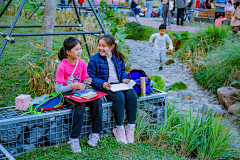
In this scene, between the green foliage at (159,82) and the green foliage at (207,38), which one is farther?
the green foliage at (207,38)

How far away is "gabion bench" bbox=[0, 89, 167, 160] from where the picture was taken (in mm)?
2342

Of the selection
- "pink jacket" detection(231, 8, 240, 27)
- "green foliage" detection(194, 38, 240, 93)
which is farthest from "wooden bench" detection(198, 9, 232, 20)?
"green foliage" detection(194, 38, 240, 93)

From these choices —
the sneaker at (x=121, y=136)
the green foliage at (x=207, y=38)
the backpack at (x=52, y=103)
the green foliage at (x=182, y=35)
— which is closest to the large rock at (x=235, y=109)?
the sneaker at (x=121, y=136)

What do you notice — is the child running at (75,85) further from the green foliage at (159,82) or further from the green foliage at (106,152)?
the green foliage at (159,82)

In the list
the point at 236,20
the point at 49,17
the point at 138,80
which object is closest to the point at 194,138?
the point at 138,80

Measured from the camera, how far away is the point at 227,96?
437 centimetres

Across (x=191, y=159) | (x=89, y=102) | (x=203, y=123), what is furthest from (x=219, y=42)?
(x=89, y=102)

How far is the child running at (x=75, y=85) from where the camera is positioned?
2543 millimetres

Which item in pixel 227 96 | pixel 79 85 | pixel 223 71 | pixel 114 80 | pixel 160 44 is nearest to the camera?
pixel 79 85

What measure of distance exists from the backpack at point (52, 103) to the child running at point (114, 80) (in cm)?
45

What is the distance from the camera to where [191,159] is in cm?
278

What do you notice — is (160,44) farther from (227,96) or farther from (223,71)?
(227,96)

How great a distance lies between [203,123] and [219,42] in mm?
4264

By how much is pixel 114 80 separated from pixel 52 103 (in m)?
0.86
